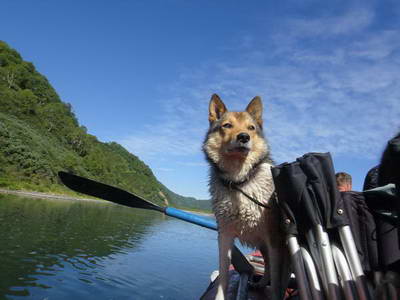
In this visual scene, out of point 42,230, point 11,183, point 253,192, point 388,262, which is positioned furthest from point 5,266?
point 11,183

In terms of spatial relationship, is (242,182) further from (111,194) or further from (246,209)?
(111,194)

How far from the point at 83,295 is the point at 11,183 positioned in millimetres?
37048

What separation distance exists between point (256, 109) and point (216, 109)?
0.70m

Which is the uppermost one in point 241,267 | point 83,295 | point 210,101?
point 210,101

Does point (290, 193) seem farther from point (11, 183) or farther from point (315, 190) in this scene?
point (11, 183)

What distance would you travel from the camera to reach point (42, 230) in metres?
15.6

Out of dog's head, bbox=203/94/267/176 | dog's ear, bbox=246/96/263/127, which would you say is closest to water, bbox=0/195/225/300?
dog's head, bbox=203/94/267/176

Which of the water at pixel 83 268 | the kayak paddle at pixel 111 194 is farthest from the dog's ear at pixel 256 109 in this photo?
the water at pixel 83 268

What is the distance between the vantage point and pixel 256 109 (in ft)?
15.5

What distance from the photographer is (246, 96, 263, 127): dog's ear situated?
471 cm

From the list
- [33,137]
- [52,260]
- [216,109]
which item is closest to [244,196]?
[216,109]

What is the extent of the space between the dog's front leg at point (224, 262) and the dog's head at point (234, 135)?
97 cm

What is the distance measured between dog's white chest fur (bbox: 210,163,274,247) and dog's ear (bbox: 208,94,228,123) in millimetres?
1424

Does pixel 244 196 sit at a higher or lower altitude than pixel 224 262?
higher
